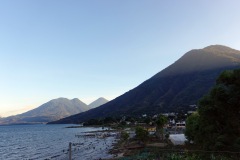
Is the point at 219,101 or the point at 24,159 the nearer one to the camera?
the point at 219,101

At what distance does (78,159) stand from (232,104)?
4332 cm

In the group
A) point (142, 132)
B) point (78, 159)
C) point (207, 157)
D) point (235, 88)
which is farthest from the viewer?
point (142, 132)

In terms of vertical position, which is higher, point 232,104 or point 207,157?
point 232,104

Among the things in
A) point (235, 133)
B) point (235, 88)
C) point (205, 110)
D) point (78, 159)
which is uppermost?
point (235, 88)

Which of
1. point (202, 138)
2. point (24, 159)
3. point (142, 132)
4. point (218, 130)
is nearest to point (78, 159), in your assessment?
point (24, 159)

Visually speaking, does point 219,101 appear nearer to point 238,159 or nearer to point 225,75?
point 225,75

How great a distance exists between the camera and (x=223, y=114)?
39781 millimetres

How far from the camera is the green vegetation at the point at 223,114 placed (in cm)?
3731

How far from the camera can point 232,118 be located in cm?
3862

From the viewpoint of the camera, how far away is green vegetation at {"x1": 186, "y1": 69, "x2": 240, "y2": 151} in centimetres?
3731

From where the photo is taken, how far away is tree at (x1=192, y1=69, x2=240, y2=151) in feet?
122

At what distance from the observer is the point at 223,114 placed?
3978 centimetres

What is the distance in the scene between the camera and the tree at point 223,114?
3731cm

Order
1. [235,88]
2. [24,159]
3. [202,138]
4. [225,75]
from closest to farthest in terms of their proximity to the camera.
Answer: [235,88], [225,75], [202,138], [24,159]
